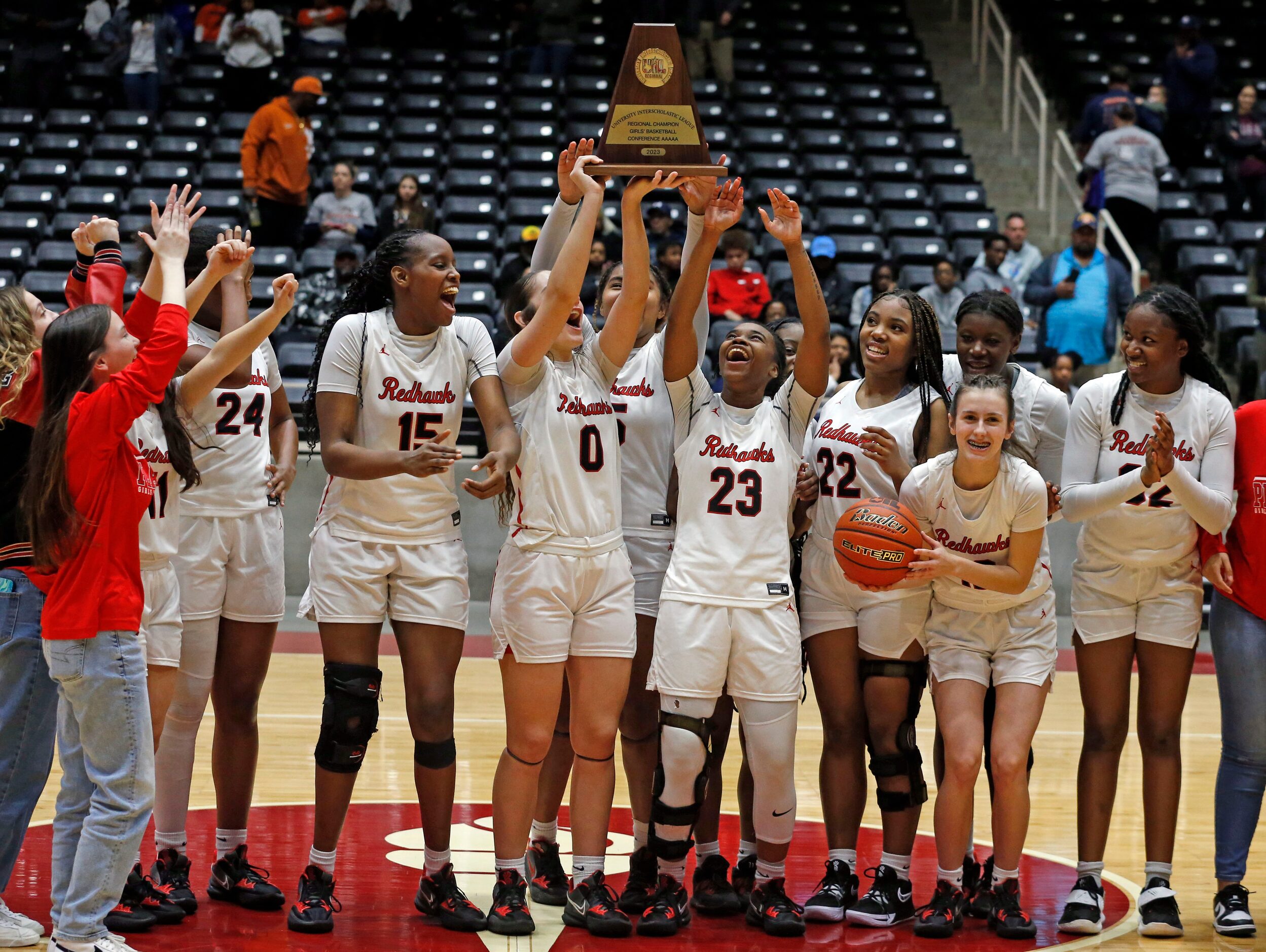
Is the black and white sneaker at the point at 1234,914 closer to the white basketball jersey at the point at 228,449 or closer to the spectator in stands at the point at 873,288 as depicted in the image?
the white basketball jersey at the point at 228,449

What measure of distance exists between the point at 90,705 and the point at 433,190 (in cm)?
960

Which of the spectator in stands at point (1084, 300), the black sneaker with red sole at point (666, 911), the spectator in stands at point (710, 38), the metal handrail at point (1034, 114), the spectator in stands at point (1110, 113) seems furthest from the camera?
the spectator in stands at point (710, 38)

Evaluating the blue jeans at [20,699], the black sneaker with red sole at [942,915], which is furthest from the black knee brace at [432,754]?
the black sneaker with red sole at [942,915]

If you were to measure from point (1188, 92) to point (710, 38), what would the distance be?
464 cm

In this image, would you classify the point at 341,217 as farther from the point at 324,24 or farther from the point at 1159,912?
the point at 1159,912

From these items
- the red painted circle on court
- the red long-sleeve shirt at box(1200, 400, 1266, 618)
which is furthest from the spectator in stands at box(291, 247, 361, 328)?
the red long-sleeve shirt at box(1200, 400, 1266, 618)

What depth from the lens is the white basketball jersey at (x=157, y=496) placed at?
4.04m

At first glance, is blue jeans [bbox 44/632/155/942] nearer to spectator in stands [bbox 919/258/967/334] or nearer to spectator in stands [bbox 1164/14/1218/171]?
spectator in stands [bbox 919/258/967/334]

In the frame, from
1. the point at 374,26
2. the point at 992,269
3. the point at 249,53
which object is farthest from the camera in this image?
the point at 374,26

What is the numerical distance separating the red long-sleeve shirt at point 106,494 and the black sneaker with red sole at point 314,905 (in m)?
0.95

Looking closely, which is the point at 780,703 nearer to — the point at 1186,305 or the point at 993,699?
the point at 993,699

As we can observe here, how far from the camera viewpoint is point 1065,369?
10070 millimetres

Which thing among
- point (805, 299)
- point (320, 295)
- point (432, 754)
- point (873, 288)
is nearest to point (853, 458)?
point (805, 299)

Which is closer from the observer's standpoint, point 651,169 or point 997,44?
point 651,169
